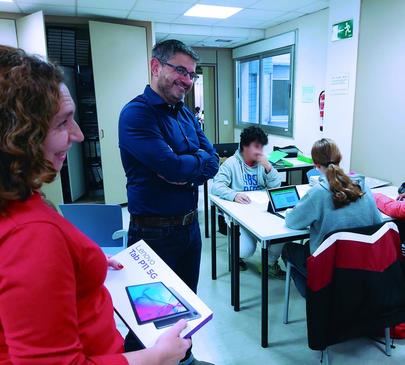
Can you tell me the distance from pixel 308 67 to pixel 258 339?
3908mm

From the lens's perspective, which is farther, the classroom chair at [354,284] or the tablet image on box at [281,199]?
the tablet image on box at [281,199]

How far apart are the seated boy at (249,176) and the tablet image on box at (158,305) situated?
5.46ft

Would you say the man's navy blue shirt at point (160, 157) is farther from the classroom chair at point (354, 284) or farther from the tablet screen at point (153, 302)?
the classroom chair at point (354, 284)

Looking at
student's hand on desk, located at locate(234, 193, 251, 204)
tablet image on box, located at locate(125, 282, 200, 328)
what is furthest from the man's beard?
student's hand on desk, located at locate(234, 193, 251, 204)

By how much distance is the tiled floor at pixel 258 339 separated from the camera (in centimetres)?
190

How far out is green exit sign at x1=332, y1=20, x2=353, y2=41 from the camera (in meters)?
3.73

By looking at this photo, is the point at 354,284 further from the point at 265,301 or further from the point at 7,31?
the point at 7,31

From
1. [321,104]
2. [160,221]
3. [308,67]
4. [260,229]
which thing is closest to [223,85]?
[308,67]

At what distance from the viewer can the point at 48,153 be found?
596 mm

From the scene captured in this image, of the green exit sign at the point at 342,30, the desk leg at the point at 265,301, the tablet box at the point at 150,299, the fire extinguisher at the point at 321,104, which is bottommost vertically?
the desk leg at the point at 265,301

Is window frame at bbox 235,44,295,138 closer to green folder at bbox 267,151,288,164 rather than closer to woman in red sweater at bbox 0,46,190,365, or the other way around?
green folder at bbox 267,151,288,164

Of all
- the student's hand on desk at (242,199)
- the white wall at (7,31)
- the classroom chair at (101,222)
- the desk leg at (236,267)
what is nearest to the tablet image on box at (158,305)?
the classroom chair at (101,222)

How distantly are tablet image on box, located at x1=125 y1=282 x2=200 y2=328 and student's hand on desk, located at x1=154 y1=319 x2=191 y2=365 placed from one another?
55mm

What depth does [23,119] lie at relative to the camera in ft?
1.75
